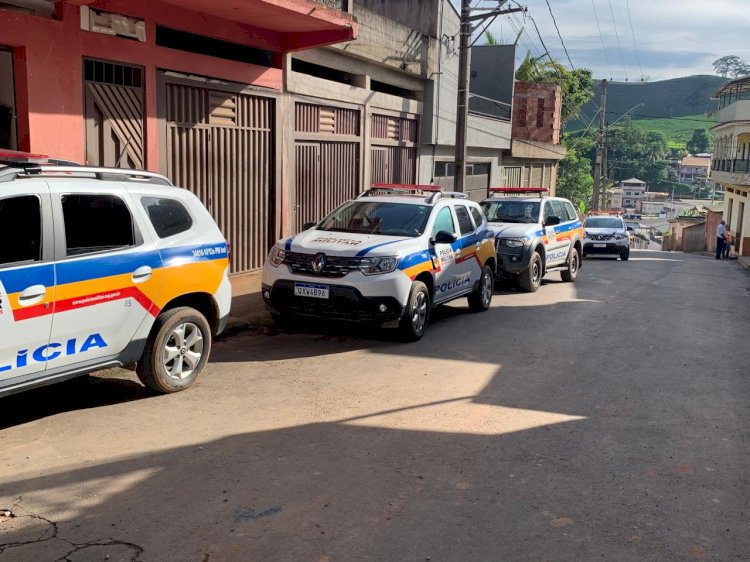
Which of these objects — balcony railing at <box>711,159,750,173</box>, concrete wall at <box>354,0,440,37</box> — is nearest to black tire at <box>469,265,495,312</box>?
concrete wall at <box>354,0,440,37</box>

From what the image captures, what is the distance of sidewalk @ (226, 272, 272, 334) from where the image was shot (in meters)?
10.3

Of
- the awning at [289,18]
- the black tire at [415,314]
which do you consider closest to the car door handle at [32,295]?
the black tire at [415,314]

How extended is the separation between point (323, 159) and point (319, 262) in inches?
302

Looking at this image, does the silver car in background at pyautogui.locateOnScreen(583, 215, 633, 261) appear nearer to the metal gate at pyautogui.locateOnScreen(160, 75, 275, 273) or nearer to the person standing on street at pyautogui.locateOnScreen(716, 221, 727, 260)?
the person standing on street at pyautogui.locateOnScreen(716, 221, 727, 260)

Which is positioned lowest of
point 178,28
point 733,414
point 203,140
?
point 733,414

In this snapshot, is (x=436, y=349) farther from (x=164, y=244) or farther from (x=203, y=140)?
(x=203, y=140)

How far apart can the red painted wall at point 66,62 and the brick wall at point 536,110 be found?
962 inches

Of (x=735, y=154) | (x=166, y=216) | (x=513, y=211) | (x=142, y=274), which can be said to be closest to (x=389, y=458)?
(x=142, y=274)

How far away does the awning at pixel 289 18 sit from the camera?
11.7m

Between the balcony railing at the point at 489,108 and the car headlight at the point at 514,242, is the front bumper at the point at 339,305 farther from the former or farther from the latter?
the balcony railing at the point at 489,108

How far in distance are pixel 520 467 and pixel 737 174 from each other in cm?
4611

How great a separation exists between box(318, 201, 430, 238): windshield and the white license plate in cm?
142

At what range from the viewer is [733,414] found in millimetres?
7129

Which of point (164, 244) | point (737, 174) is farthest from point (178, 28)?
point (737, 174)
